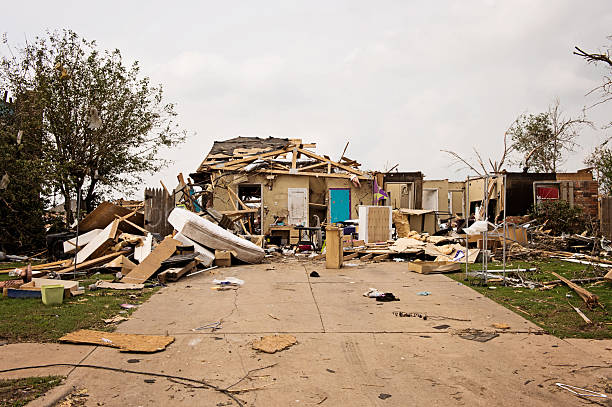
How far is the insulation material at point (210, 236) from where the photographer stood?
12039 millimetres

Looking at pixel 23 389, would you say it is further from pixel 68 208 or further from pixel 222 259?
pixel 68 208

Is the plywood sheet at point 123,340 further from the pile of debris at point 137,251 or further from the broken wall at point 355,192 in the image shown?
the broken wall at point 355,192

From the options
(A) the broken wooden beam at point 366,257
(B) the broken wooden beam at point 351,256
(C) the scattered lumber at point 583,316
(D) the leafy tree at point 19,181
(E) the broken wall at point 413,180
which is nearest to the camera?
(C) the scattered lumber at point 583,316

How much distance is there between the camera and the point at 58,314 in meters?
6.43

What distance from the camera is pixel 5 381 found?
12.8ft

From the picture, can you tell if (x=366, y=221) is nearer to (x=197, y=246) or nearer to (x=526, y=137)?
(x=197, y=246)

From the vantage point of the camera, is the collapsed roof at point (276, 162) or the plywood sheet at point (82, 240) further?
the collapsed roof at point (276, 162)

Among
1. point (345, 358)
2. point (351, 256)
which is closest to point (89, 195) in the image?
point (351, 256)

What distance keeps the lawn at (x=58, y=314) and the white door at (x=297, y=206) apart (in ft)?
36.7

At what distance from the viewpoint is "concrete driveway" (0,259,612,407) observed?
153 inches

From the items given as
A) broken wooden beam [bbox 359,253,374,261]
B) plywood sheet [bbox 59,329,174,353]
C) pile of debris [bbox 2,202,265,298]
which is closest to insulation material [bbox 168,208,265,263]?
pile of debris [bbox 2,202,265,298]

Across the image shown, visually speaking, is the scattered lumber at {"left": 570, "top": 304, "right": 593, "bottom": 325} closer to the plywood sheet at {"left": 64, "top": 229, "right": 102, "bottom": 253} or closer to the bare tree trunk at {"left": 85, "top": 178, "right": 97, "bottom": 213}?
the plywood sheet at {"left": 64, "top": 229, "right": 102, "bottom": 253}

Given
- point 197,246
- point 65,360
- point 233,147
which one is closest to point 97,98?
point 233,147

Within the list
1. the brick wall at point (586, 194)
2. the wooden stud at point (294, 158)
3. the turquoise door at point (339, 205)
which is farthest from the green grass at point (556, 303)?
the brick wall at point (586, 194)
